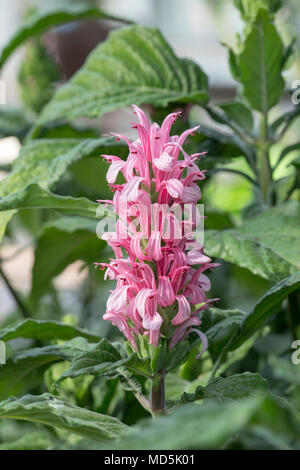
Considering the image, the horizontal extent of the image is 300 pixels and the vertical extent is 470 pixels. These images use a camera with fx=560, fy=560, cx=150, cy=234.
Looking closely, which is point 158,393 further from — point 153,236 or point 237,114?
point 237,114

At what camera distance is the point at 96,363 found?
26cm

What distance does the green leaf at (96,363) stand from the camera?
251 mm

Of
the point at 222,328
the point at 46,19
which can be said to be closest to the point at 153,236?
the point at 222,328

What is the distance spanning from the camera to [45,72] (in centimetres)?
72

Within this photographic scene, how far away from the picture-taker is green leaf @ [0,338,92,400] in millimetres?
318

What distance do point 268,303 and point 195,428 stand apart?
176 millimetres

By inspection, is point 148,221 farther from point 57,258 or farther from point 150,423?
point 57,258

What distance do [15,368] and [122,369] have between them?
0.08 meters

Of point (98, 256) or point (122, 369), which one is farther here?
point (98, 256)

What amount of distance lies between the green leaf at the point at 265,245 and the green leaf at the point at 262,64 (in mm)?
101

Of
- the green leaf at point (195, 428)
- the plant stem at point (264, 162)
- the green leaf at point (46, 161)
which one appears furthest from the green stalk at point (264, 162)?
the green leaf at point (195, 428)

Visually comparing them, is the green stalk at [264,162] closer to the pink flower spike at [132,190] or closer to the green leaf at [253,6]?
the green leaf at [253,6]

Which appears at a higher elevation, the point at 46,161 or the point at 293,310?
the point at 46,161
